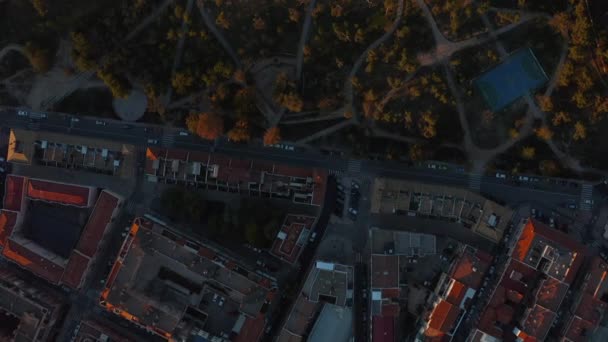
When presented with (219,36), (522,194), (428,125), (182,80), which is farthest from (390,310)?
(219,36)

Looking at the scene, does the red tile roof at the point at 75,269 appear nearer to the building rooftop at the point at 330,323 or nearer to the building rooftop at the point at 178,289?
the building rooftop at the point at 178,289

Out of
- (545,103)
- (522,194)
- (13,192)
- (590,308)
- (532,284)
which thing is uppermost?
(545,103)

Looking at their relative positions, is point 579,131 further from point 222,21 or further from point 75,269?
point 75,269

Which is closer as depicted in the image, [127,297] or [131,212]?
[127,297]

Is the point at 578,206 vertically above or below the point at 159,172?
above

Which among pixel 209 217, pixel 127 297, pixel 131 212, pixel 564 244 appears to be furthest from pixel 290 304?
pixel 564 244

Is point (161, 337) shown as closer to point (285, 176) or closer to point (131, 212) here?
point (131, 212)
